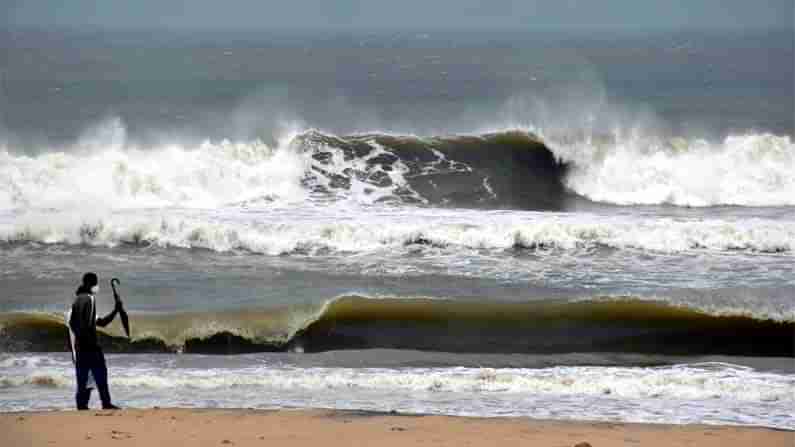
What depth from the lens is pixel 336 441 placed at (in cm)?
943

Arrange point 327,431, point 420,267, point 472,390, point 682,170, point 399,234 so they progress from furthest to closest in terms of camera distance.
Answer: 1. point 682,170
2. point 399,234
3. point 420,267
4. point 472,390
5. point 327,431

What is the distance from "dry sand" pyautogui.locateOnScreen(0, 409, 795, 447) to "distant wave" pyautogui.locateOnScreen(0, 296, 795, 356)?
3.58 meters

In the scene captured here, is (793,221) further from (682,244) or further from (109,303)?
(109,303)

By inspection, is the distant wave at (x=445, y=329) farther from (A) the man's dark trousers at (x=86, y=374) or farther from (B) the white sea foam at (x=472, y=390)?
(A) the man's dark trousers at (x=86, y=374)

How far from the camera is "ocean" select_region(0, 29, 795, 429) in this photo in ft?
40.3

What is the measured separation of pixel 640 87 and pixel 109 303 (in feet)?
157

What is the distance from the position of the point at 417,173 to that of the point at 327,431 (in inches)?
646

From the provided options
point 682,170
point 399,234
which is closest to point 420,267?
point 399,234

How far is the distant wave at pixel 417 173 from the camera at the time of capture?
2403cm

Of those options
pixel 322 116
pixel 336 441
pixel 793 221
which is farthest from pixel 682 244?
pixel 322 116

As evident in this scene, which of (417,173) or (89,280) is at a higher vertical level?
(417,173)

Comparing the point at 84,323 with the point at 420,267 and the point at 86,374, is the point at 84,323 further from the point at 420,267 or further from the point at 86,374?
the point at 420,267

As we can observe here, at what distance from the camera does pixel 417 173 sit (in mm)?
25984

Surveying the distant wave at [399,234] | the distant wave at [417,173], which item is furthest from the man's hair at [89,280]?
the distant wave at [417,173]
